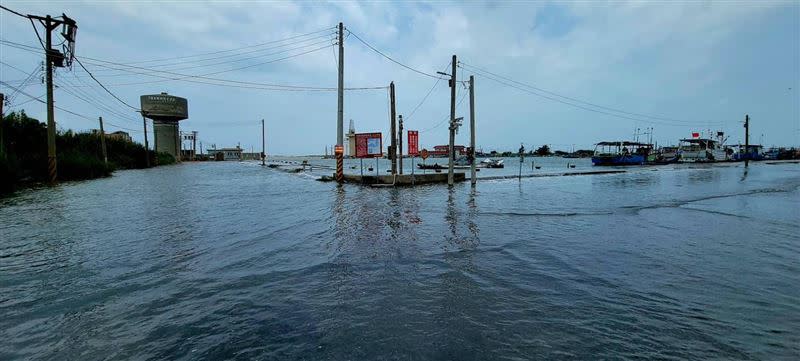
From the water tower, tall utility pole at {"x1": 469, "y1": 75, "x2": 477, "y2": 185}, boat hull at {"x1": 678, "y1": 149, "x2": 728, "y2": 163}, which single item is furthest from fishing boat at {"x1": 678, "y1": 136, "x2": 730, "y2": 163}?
the water tower

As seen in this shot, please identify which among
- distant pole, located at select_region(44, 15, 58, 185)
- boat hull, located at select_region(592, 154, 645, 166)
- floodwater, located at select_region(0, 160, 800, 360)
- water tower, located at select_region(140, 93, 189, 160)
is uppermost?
water tower, located at select_region(140, 93, 189, 160)

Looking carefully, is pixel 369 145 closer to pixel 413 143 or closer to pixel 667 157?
pixel 413 143

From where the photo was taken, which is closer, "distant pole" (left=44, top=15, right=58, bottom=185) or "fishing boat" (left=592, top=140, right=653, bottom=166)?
"distant pole" (left=44, top=15, right=58, bottom=185)

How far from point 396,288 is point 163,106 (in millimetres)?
100575

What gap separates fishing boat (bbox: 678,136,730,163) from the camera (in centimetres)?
6925

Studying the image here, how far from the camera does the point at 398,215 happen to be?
1251 centimetres

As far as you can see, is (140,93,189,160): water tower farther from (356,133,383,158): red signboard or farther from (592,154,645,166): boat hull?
(592,154,645,166): boat hull

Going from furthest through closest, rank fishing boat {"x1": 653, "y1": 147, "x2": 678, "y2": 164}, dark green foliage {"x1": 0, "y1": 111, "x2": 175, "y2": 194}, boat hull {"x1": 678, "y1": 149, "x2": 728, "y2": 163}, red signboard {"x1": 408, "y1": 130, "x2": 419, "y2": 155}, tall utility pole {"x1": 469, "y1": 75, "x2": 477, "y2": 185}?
boat hull {"x1": 678, "y1": 149, "x2": 728, "y2": 163}, fishing boat {"x1": 653, "y1": 147, "x2": 678, "y2": 164}, red signboard {"x1": 408, "y1": 130, "x2": 419, "y2": 155}, tall utility pole {"x1": 469, "y1": 75, "x2": 477, "y2": 185}, dark green foliage {"x1": 0, "y1": 111, "x2": 175, "y2": 194}

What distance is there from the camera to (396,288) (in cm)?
551

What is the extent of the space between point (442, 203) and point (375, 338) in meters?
12.0

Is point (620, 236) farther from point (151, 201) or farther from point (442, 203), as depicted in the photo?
point (151, 201)

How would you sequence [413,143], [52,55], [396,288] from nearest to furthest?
[396,288] < [52,55] < [413,143]

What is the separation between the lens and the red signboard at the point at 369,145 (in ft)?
89.7

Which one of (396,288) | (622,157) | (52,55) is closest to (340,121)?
(52,55)
